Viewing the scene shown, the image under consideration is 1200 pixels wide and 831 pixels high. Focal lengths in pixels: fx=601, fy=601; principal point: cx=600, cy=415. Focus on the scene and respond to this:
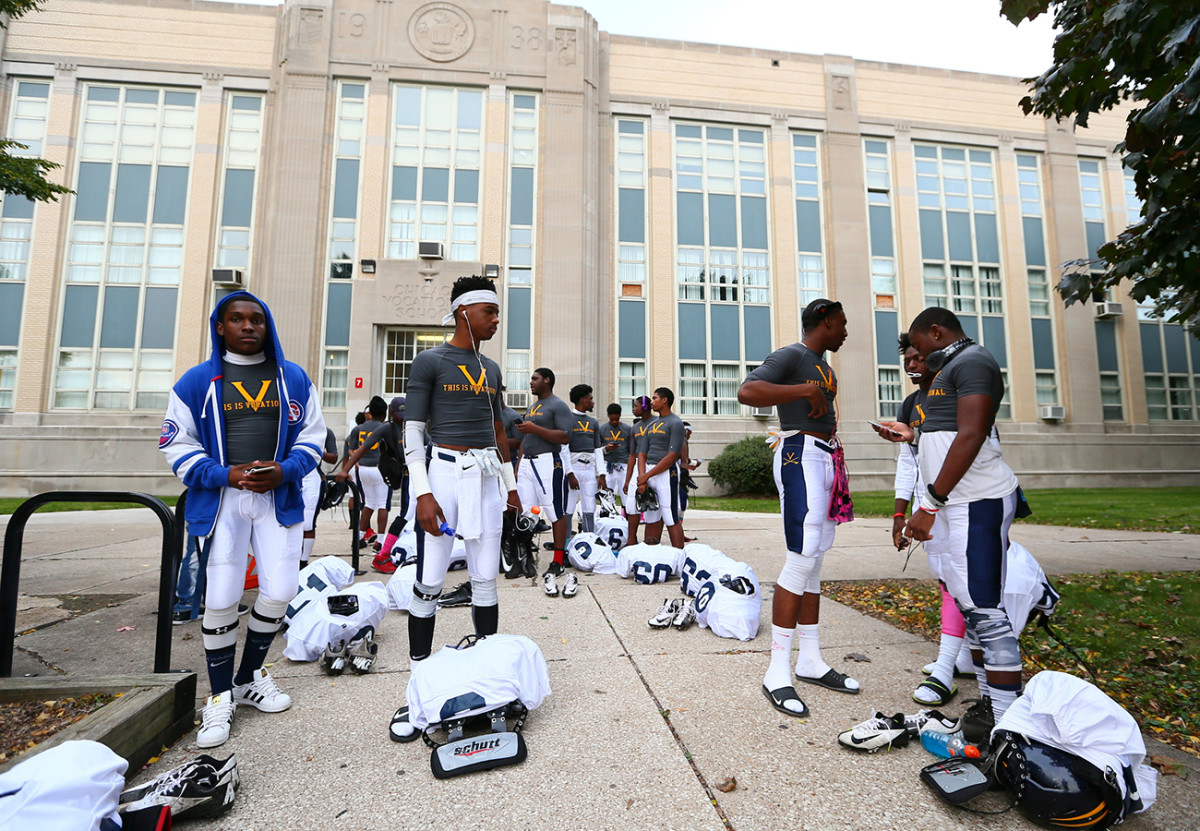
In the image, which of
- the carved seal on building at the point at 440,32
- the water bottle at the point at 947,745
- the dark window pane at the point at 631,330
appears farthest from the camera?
the dark window pane at the point at 631,330

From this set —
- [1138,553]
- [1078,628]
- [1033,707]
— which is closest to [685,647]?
[1033,707]

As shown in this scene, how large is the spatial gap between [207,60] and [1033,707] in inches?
1123

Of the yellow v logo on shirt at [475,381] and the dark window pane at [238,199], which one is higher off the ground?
the dark window pane at [238,199]

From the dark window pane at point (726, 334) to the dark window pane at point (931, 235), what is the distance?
8534mm

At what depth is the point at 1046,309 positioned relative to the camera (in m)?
25.1

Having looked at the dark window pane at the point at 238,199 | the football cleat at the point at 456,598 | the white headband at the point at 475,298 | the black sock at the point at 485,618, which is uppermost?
the dark window pane at the point at 238,199

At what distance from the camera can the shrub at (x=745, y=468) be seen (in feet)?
64.3

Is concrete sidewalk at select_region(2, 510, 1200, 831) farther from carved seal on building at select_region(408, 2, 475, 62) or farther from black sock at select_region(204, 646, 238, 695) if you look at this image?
carved seal on building at select_region(408, 2, 475, 62)

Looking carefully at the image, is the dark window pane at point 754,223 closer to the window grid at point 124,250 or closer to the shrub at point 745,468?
the shrub at point 745,468

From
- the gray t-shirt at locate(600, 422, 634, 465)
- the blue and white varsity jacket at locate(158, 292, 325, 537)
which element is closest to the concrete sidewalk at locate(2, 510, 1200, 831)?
the blue and white varsity jacket at locate(158, 292, 325, 537)

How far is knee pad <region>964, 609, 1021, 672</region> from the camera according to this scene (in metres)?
2.76

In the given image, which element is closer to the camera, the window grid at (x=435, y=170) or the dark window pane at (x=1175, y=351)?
the window grid at (x=435, y=170)

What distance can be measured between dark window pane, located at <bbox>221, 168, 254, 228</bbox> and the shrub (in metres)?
18.6

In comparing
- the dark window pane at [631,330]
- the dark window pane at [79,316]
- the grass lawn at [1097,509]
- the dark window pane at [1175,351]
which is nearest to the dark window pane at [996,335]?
the grass lawn at [1097,509]
